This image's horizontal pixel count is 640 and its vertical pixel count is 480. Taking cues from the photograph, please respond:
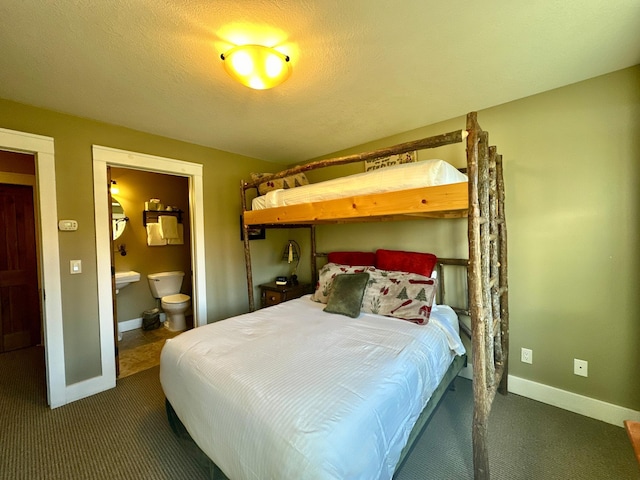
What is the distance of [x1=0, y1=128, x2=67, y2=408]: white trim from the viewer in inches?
83.1

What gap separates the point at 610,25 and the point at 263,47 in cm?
185

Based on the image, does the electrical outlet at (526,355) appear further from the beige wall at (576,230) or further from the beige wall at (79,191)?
the beige wall at (79,191)

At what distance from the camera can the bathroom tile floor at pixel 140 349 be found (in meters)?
2.85

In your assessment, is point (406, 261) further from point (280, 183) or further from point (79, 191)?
point (79, 191)

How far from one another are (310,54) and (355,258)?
1.95 metres

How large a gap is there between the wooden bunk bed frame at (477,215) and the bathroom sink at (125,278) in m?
2.69

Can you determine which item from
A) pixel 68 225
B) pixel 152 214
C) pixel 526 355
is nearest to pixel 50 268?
pixel 68 225

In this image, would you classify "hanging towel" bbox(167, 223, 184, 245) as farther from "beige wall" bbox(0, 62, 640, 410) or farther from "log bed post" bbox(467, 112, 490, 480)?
"log bed post" bbox(467, 112, 490, 480)

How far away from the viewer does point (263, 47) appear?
1437 millimetres

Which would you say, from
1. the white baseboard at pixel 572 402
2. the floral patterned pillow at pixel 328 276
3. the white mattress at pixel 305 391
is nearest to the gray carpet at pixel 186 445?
the white baseboard at pixel 572 402

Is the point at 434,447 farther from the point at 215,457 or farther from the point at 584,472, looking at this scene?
the point at 215,457

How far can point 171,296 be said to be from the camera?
3.85 meters

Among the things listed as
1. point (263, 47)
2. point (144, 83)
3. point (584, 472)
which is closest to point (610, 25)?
point (263, 47)

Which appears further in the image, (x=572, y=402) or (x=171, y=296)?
(x=171, y=296)
